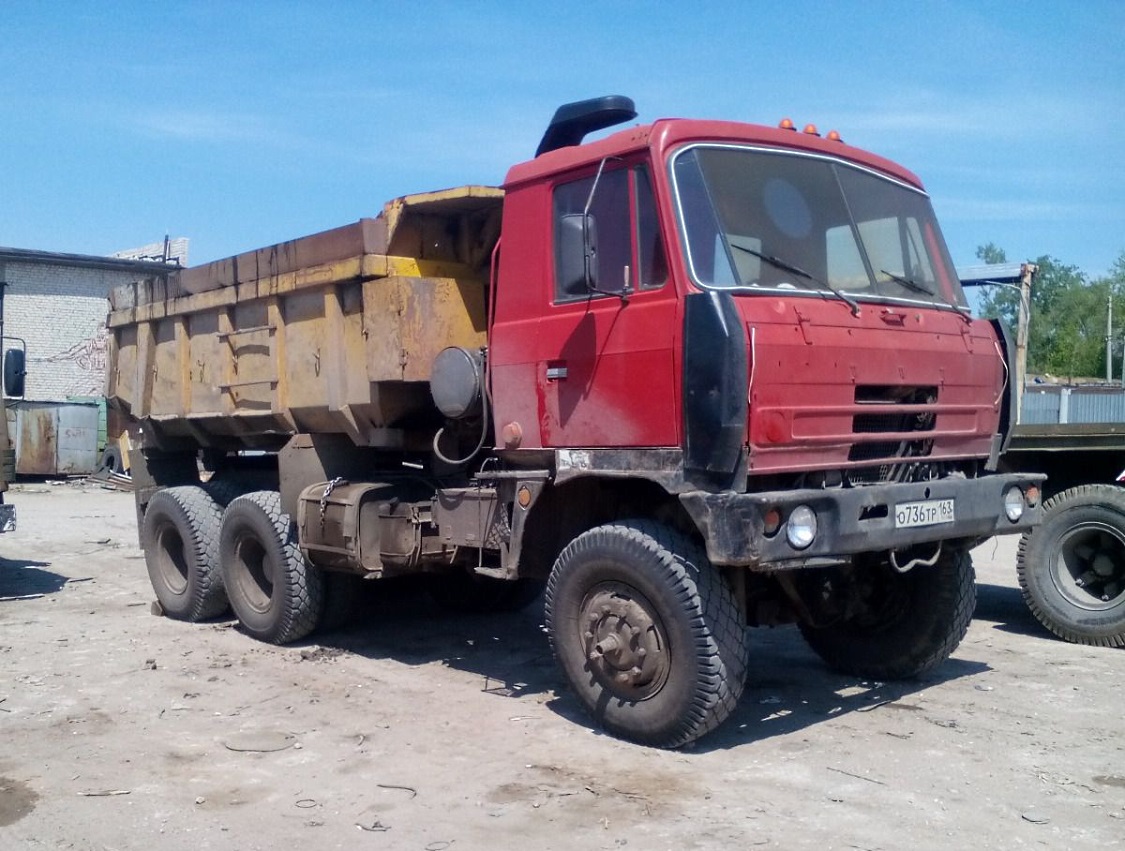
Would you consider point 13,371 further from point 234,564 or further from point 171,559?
point 234,564

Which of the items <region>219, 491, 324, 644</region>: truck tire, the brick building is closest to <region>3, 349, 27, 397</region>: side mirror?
<region>219, 491, 324, 644</region>: truck tire

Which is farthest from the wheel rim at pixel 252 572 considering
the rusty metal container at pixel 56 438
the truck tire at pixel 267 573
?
the rusty metal container at pixel 56 438

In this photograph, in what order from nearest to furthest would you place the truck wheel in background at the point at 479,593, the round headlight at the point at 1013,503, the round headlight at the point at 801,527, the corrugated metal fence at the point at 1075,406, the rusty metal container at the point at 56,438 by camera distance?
the round headlight at the point at 801,527, the round headlight at the point at 1013,503, the truck wheel in background at the point at 479,593, the corrugated metal fence at the point at 1075,406, the rusty metal container at the point at 56,438

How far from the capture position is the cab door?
17.4ft

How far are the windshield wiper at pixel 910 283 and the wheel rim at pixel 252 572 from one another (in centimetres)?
493

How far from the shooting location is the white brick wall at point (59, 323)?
1178 inches

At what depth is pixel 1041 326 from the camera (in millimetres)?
64875

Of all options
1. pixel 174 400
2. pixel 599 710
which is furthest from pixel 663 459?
pixel 174 400

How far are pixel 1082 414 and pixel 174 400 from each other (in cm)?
1528

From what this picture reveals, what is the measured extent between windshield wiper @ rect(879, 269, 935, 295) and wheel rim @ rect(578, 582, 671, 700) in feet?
7.12

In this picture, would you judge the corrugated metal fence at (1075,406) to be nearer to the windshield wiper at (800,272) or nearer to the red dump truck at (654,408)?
the red dump truck at (654,408)

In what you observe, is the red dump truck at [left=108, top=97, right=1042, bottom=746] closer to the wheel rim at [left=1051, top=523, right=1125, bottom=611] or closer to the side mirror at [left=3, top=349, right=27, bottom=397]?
the wheel rim at [left=1051, top=523, right=1125, bottom=611]

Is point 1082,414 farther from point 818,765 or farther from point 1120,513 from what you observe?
point 818,765

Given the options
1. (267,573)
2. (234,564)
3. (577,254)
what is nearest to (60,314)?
(234,564)
